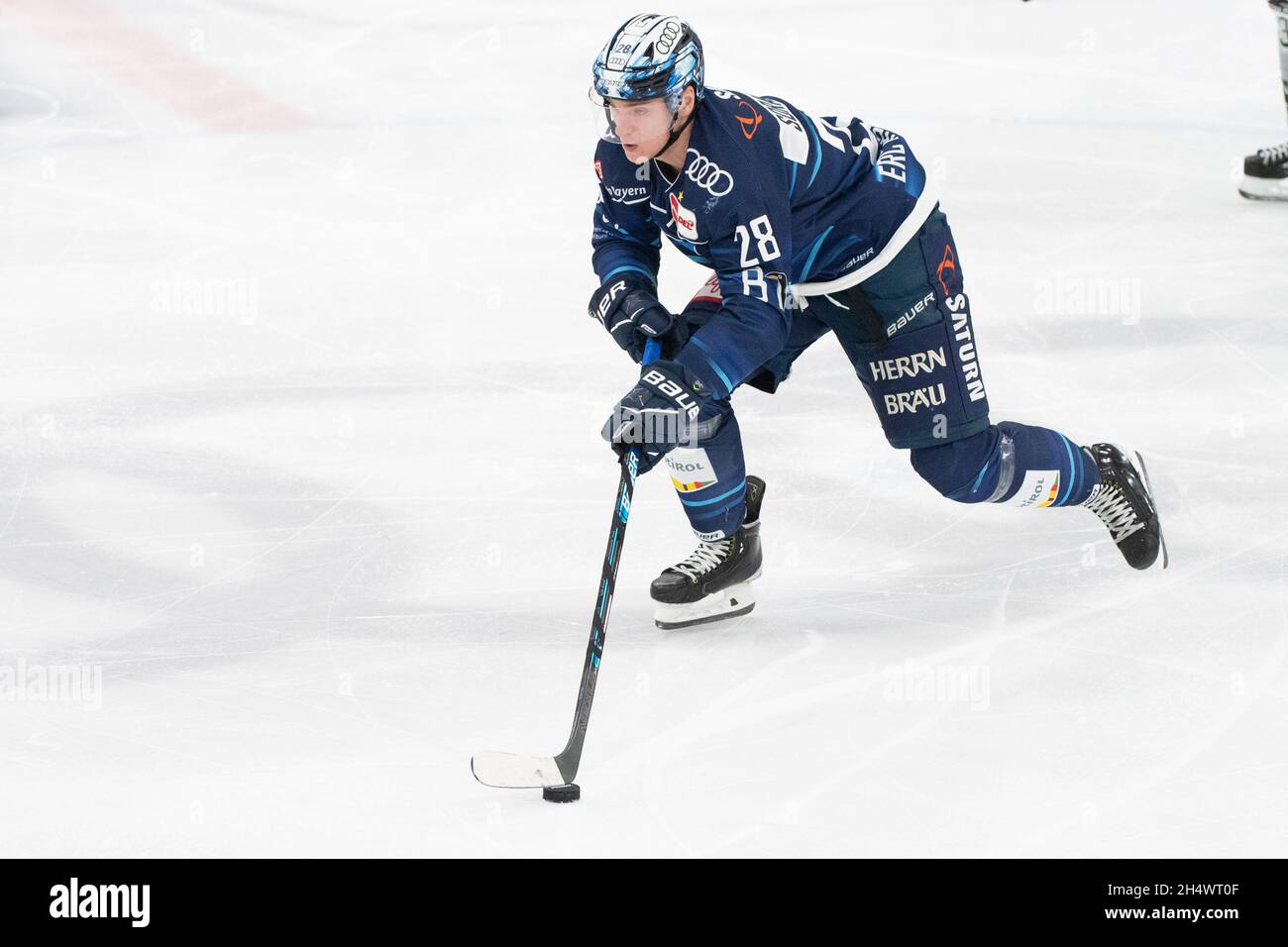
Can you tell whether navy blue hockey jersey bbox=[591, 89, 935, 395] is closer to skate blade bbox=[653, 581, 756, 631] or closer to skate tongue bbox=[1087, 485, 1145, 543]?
skate blade bbox=[653, 581, 756, 631]

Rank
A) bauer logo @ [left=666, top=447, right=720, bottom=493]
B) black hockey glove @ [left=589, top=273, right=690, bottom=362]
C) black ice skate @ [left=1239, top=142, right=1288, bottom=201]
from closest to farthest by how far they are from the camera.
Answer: black hockey glove @ [left=589, top=273, right=690, bottom=362], bauer logo @ [left=666, top=447, right=720, bottom=493], black ice skate @ [left=1239, top=142, right=1288, bottom=201]

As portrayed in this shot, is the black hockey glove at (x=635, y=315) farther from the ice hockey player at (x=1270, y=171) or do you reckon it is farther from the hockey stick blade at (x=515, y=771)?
the ice hockey player at (x=1270, y=171)

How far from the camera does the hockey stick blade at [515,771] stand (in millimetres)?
2502

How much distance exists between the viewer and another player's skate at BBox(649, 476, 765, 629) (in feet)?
10.5

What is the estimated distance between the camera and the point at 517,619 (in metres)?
3.24

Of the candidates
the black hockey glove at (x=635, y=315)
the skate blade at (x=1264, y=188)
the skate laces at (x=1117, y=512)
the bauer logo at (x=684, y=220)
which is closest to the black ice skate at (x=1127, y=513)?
the skate laces at (x=1117, y=512)

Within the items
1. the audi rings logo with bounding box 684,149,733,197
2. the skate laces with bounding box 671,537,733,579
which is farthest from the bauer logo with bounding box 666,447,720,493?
the audi rings logo with bounding box 684,149,733,197

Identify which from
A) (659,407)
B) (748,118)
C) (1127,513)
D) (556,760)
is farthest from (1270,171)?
(556,760)

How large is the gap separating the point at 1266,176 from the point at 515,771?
14.2ft

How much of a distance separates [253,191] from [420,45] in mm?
2031

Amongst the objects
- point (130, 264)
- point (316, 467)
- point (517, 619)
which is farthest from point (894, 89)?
point (517, 619)

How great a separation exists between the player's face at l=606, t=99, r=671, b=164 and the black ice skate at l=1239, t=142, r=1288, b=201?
148 inches

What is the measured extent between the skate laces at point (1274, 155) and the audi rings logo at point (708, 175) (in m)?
3.76

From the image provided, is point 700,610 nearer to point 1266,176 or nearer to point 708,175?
point 708,175
